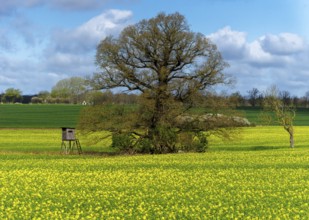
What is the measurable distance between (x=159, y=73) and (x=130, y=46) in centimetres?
387

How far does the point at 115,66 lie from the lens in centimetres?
5059

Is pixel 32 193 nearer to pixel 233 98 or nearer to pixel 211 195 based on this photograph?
pixel 211 195

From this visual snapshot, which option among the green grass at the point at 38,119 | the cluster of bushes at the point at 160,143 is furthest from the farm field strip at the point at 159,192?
the green grass at the point at 38,119

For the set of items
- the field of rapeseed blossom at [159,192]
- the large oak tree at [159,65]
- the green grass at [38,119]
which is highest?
the large oak tree at [159,65]

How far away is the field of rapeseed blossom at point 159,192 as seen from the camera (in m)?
16.2

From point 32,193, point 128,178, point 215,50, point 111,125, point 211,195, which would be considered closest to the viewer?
point 211,195

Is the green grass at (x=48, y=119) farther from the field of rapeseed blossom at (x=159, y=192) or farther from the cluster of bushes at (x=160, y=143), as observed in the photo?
the field of rapeseed blossom at (x=159, y=192)

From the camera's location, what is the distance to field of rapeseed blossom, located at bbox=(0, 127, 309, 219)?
1617cm

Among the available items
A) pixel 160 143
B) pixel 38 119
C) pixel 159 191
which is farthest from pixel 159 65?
pixel 38 119

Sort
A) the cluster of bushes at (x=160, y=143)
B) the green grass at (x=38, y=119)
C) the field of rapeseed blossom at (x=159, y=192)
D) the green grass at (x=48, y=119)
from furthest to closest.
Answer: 1. the green grass at (x=48, y=119)
2. the green grass at (x=38, y=119)
3. the cluster of bushes at (x=160, y=143)
4. the field of rapeseed blossom at (x=159, y=192)

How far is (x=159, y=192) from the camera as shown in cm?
2058

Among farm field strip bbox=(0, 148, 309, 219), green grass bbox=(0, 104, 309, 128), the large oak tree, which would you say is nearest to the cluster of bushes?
the large oak tree

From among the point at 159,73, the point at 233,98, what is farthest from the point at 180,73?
the point at 233,98

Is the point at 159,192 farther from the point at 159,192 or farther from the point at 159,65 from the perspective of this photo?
the point at 159,65
